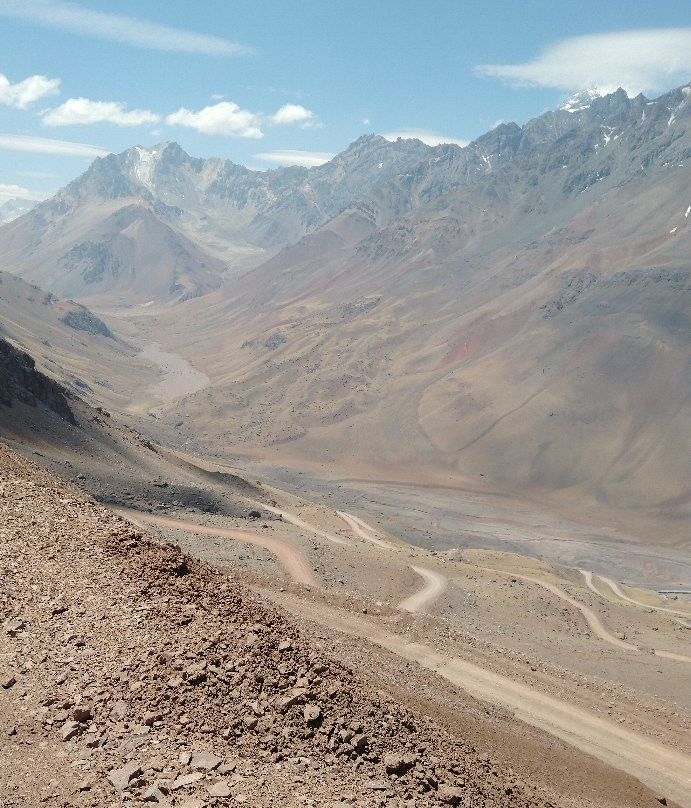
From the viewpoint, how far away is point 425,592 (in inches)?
1849

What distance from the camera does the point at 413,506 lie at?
401 ft

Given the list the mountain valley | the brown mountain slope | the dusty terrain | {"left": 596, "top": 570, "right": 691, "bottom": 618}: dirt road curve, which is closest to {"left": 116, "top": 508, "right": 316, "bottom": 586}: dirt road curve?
the dusty terrain

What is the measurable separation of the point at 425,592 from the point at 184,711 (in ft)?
111

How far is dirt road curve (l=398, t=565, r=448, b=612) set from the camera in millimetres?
44125

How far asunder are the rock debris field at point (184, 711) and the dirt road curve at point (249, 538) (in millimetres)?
26662

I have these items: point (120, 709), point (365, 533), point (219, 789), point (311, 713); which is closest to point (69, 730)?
point (120, 709)

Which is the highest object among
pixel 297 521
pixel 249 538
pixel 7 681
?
pixel 7 681

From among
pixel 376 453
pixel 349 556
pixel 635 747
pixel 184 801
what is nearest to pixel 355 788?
pixel 184 801

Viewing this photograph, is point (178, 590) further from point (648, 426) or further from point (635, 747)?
point (648, 426)

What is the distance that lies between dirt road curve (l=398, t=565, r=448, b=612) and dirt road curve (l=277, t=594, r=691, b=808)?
29.4ft

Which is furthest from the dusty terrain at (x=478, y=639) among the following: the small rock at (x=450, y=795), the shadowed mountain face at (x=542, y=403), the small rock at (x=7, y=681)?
the shadowed mountain face at (x=542, y=403)

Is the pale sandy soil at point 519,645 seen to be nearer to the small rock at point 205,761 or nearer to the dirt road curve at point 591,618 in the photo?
the dirt road curve at point 591,618

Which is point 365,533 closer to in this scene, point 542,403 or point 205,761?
point 205,761

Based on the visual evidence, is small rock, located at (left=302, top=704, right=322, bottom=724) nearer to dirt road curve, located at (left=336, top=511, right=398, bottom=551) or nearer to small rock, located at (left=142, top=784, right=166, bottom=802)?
small rock, located at (left=142, top=784, right=166, bottom=802)
